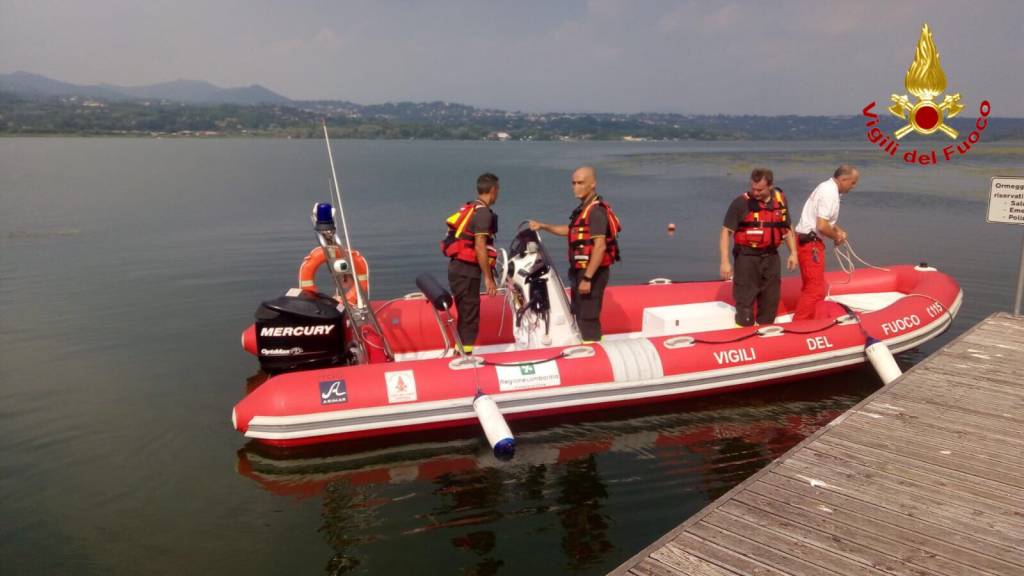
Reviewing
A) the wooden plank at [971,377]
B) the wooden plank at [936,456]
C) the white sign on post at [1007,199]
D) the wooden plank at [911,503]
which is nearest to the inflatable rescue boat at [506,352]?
the wooden plank at [971,377]

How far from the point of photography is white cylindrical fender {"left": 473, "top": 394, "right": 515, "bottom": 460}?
4121mm

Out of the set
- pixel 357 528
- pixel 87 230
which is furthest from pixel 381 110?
pixel 357 528

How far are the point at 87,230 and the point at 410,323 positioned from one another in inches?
460

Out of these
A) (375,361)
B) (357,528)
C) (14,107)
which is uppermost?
(14,107)

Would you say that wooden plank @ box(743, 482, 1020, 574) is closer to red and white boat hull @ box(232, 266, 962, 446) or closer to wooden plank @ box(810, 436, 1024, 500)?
wooden plank @ box(810, 436, 1024, 500)

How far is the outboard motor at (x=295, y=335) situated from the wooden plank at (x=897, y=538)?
124 inches

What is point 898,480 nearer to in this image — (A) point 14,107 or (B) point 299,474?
(B) point 299,474

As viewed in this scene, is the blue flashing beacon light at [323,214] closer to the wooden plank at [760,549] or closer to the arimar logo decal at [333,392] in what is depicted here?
the arimar logo decal at [333,392]

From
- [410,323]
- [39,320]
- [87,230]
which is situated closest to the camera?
[410,323]

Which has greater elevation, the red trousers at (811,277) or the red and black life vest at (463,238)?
the red and black life vest at (463,238)

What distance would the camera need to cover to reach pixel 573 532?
3828 mm

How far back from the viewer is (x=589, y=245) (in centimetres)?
509

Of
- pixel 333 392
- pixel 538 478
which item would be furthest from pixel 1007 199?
pixel 333 392

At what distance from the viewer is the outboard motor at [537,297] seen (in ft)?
17.7
